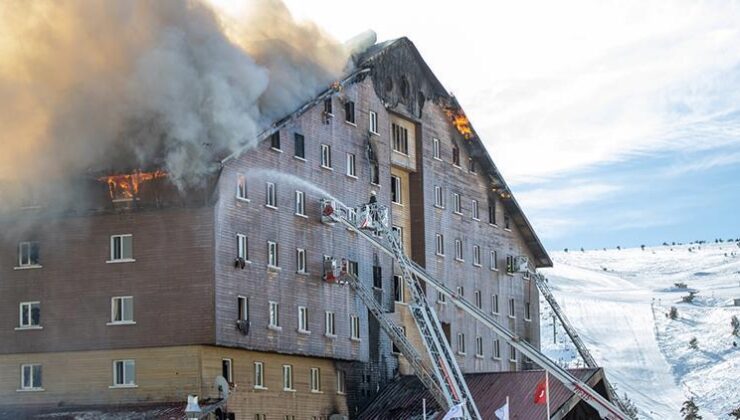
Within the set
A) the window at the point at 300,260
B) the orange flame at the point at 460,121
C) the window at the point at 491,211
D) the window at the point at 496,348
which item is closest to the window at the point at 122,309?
the window at the point at 300,260

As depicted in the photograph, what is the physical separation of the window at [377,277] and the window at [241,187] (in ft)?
42.4

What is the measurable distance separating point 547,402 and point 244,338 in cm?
1313

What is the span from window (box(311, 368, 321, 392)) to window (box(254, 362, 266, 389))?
4.54m

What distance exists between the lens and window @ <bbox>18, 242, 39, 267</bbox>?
213ft

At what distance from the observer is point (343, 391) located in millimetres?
72750

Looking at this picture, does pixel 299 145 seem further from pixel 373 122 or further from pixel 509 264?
pixel 509 264

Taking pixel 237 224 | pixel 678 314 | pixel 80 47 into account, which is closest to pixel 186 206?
pixel 237 224

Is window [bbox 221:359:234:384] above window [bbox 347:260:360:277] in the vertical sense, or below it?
below

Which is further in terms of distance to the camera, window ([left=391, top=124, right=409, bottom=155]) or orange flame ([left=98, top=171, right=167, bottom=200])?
window ([left=391, top=124, right=409, bottom=155])

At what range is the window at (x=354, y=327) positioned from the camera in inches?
2874

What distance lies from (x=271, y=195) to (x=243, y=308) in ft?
19.3

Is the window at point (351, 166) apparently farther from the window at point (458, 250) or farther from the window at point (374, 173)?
the window at point (458, 250)

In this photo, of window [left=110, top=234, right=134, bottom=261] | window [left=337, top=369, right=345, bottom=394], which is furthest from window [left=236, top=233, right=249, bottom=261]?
window [left=337, top=369, right=345, bottom=394]

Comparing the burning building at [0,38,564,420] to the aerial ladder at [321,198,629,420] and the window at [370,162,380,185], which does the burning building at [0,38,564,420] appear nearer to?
the window at [370,162,380,185]
